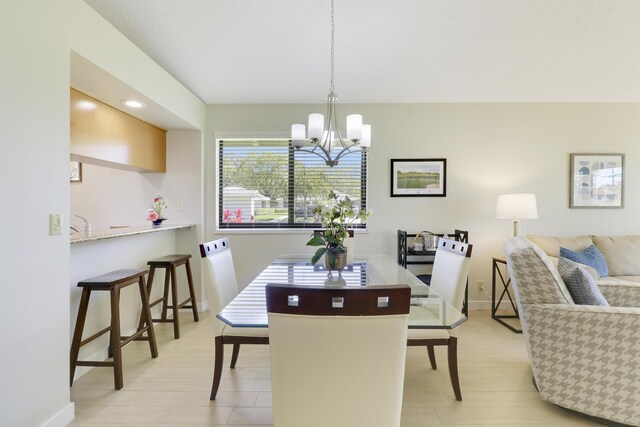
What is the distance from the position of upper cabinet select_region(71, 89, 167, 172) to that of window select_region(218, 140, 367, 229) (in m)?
0.75

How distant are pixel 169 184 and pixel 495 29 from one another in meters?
3.49

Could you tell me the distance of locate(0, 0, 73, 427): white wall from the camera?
4.72 ft

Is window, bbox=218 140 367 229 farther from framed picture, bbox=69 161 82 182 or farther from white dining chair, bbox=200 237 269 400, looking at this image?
white dining chair, bbox=200 237 269 400

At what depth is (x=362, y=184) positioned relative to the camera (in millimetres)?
3830

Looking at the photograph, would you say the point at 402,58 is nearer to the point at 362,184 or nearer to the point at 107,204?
the point at 362,184

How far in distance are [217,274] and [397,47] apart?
88.7 inches

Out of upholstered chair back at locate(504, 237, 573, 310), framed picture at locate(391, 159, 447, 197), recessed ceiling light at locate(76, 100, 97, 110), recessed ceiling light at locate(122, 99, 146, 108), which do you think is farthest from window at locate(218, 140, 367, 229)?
upholstered chair back at locate(504, 237, 573, 310)

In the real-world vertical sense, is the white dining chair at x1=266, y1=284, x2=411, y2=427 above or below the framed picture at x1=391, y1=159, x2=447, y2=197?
below

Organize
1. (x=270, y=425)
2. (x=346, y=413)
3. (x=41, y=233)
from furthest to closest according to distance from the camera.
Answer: (x=270, y=425)
(x=41, y=233)
(x=346, y=413)

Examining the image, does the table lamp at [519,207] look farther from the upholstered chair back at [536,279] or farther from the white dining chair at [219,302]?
the white dining chair at [219,302]

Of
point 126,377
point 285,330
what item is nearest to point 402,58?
point 285,330

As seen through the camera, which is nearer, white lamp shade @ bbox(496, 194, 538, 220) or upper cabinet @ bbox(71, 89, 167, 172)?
upper cabinet @ bbox(71, 89, 167, 172)

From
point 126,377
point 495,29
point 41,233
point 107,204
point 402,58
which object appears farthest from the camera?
point 107,204

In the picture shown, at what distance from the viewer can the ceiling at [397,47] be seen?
2.15m
